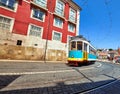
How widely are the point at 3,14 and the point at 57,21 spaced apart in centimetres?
1124

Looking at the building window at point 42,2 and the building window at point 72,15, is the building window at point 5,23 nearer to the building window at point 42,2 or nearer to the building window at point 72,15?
the building window at point 42,2

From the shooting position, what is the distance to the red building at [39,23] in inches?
733

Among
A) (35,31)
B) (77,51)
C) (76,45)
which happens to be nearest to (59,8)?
(35,31)

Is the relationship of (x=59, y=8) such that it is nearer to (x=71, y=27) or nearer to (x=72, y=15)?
(x=72, y=15)

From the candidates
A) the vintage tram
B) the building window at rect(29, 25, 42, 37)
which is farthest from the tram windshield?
the building window at rect(29, 25, 42, 37)

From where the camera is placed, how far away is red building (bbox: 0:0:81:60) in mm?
18609

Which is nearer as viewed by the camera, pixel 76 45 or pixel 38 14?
pixel 76 45

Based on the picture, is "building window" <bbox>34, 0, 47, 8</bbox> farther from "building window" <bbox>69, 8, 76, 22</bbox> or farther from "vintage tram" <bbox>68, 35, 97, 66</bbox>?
"vintage tram" <bbox>68, 35, 97, 66</bbox>

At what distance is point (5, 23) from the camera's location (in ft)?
60.2

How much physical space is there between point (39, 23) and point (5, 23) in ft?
20.6

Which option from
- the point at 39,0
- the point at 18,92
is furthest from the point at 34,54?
Result: the point at 18,92

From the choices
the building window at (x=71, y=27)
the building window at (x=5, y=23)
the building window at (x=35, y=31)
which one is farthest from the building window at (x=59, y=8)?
the building window at (x=5, y=23)

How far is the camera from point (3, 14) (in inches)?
714

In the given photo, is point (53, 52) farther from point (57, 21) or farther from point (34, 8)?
point (34, 8)
